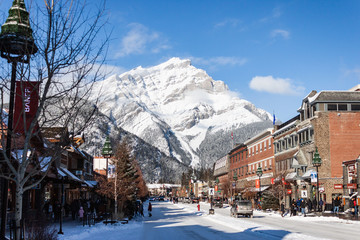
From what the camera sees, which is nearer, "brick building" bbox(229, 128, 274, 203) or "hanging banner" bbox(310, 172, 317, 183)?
"hanging banner" bbox(310, 172, 317, 183)

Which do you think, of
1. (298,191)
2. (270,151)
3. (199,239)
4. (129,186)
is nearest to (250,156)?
(270,151)

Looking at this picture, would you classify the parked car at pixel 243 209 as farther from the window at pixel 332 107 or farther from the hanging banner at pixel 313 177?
the window at pixel 332 107

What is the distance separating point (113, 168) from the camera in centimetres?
4309

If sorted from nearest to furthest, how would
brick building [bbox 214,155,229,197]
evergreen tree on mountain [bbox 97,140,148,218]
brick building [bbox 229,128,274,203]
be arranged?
evergreen tree on mountain [bbox 97,140,148,218] → brick building [bbox 229,128,274,203] → brick building [bbox 214,155,229,197]

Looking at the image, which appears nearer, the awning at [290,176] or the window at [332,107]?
the window at [332,107]

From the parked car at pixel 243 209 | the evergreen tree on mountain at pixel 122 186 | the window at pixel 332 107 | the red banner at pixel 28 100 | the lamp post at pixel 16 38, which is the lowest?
the parked car at pixel 243 209

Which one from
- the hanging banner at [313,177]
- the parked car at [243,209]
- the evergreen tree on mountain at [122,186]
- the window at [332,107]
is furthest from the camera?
the window at [332,107]

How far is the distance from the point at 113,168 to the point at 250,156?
51.7 meters

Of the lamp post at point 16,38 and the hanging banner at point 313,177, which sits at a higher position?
the lamp post at point 16,38

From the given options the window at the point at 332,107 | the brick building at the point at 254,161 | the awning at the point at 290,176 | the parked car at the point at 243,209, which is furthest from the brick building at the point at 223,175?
the parked car at the point at 243,209

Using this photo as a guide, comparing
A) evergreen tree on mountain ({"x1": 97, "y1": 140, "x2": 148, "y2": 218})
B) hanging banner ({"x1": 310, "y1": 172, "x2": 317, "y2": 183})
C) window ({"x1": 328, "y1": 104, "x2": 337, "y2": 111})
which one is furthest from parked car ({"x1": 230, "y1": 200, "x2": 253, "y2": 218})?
window ({"x1": 328, "y1": 104, "x2": 337, "y2": 111})

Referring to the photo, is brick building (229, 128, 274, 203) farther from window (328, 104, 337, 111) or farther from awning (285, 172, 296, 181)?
window (328, 104, 337, 111)

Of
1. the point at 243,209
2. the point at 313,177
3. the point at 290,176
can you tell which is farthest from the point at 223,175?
the point at 243,209

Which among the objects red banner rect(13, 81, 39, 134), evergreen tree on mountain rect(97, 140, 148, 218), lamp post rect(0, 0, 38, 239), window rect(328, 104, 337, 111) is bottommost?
evergreen tree on mountain rect(97, 140, 148, 218)
